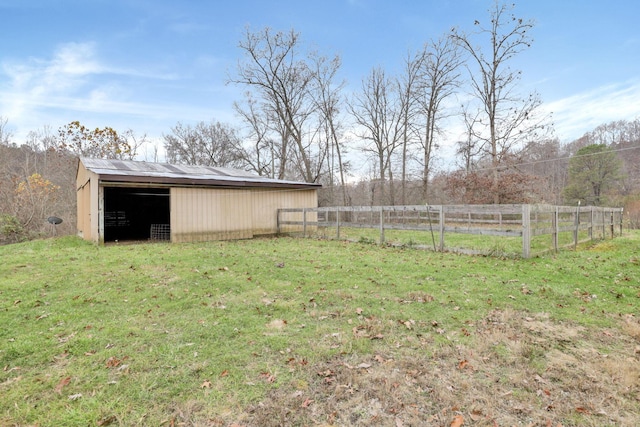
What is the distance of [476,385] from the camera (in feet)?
7.59

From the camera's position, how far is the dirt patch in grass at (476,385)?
197cm

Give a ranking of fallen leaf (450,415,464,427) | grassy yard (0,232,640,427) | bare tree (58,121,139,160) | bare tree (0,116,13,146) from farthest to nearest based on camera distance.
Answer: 1. bare tree (58,121,139,160)
2. bare tree (0,116,13,146)
3. grassy yard (0,232,640,427)
4. fallen leaf (450,415,464,427)

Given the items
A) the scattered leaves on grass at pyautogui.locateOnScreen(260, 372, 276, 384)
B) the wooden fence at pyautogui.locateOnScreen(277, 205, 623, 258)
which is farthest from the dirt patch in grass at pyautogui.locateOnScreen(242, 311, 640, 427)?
the wooden fence at pyautogui.locateOnScreen(277, 205, 623, 258)

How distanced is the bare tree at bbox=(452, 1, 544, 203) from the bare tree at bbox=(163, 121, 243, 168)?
1888 cm

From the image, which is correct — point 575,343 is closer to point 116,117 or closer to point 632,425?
point 632,425

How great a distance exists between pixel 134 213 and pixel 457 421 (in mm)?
17903

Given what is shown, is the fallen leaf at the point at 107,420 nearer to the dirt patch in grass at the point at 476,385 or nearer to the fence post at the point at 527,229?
the dirt patch in grass at the point at 476,385

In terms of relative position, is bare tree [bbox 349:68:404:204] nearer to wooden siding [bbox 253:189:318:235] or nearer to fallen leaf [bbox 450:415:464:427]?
wooden siding [bbox 253:189:318:235]

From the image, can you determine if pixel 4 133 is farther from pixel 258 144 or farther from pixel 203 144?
pixel 258 144

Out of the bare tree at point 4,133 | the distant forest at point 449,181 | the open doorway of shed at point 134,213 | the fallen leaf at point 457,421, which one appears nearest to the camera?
the fallen leaf at point 457,421

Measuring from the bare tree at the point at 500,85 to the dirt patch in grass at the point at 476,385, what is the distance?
1618cm

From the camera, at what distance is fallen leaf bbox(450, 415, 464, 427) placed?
1.90 metres

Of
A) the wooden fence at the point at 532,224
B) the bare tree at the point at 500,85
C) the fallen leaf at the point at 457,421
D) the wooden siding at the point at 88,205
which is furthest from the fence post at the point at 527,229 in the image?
the wooden siding at the point at 88,205

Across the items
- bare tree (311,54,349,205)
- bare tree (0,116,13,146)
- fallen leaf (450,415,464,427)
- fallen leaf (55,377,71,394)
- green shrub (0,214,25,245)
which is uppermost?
bare tree (311,54,349,205)
